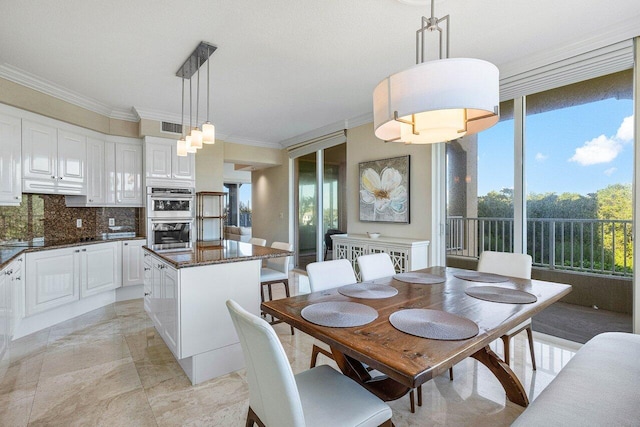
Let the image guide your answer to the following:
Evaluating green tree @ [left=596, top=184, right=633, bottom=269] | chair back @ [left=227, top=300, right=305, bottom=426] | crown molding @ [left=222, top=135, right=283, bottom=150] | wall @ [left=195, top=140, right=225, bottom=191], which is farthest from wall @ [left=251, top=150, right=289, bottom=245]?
chair back @ [left=227, top=300, right=305, bottom=426]

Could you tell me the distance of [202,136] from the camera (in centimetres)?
258

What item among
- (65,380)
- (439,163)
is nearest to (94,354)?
(65,380)

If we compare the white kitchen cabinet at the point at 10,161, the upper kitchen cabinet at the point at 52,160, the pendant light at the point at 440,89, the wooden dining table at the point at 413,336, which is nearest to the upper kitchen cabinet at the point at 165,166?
the upper kitchen cabinet at the point at 52,160

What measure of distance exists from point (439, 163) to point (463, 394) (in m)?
2.51

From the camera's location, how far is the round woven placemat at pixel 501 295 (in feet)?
5.29

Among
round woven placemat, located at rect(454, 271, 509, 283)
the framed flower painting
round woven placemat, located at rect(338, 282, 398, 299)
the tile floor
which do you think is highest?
the framed flower painting

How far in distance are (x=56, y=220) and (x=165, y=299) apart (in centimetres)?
264

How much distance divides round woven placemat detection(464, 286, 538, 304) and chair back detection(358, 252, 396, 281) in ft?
2.38

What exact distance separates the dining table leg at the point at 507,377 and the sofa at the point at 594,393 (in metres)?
0.36

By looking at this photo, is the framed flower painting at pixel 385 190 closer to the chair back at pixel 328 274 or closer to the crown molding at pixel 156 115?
the chair back at pixel 328 274

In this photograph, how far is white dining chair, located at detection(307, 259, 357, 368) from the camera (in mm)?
2016

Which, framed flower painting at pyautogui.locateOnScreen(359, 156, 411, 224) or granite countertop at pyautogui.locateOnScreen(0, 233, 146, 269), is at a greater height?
framed flower painting at pyautogui.locateOnScreen(359, 156, 411, 224)

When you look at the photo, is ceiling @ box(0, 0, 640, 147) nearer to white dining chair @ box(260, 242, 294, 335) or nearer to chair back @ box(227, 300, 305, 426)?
white dining chair @ box(260, 242, 294, 335)

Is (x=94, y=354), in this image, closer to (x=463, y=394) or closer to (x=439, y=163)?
(x=463, y=394)
